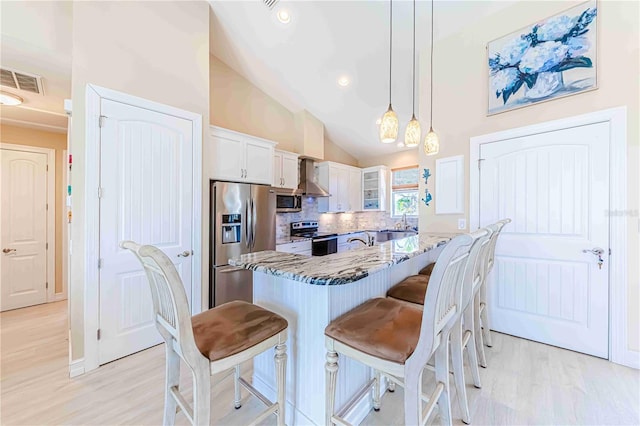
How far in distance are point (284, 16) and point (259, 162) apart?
172 centimetres

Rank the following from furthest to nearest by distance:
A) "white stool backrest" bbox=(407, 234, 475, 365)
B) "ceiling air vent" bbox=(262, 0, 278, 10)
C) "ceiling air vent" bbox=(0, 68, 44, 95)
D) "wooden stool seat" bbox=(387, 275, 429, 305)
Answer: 1. "ceiling air vent" bbox=(262, 0, 278, 10)
2. "ceiling air vent" bbox=(0, 68, 44, 95)
3. "wooden stool seat" bbox=(387, 275, 429, 305)
4. "white stool backrest" bbox=(407, 234, 475, 365)

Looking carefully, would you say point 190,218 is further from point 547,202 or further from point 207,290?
point 547,202

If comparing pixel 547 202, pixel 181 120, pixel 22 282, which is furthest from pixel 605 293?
pixel 22 282

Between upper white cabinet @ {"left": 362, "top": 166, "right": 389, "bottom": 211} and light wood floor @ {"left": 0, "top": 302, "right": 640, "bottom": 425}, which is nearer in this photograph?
light wood floor @ {"left": 0, "top": 302, "right": 640, "bottom": 425}

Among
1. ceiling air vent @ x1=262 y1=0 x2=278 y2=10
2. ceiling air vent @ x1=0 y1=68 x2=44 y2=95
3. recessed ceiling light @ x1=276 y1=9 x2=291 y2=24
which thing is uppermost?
ceiling air vent @ x1=262 y1=0 x2=278 y2=10

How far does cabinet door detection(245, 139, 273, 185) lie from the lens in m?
3.45

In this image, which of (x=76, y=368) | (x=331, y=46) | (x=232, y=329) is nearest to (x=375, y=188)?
(x=331, y=46)

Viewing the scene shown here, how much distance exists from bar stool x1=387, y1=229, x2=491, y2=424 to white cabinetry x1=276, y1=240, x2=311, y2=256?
2.27 meters

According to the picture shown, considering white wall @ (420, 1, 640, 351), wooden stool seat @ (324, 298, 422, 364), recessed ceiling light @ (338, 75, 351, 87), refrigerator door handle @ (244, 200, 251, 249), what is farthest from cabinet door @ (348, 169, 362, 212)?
wooden stool seat @ (324, 298, 422, 364)

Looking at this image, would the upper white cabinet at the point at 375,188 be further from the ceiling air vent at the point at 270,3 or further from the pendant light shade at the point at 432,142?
the ceiling air vent at the point at 270,3

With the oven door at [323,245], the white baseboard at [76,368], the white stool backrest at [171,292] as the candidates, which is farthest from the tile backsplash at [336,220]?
the white stool backrest at [171,292]

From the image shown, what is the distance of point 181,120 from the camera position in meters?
2.58

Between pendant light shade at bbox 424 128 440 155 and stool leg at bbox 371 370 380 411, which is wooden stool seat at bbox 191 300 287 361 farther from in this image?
pendant light shade at bbox 424 128 440 155

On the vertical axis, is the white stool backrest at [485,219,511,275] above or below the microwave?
below
